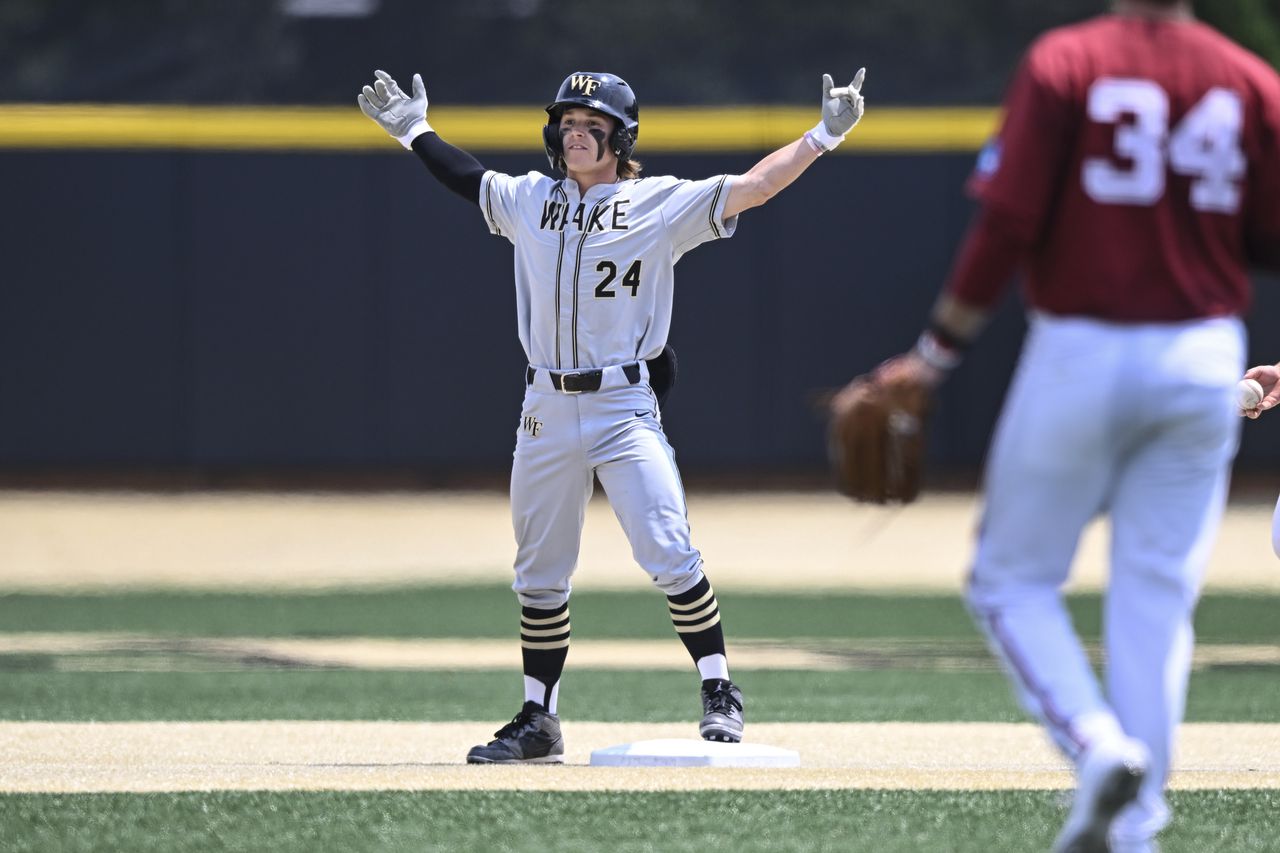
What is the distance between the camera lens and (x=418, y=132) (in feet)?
21.4

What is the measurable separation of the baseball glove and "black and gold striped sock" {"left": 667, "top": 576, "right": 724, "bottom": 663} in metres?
1.95

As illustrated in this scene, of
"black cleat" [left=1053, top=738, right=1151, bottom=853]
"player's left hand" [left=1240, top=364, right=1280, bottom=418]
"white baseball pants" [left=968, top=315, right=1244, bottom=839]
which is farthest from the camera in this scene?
"player's left hand" [left=1240, top=364, right=1280, bottom=418]

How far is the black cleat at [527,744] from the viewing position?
6.00 meters

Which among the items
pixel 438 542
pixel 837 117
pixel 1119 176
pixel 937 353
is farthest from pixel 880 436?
pixel 438 542

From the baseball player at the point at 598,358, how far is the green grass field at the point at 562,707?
94 centimetres

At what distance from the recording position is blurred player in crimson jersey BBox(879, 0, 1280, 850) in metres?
3.67

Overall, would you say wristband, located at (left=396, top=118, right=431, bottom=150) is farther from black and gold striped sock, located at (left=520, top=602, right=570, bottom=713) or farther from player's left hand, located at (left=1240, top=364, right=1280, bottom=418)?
player's left hand, located at (left=1240, top=364, right=1280, bottom=418)

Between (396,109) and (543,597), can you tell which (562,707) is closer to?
(543,597)

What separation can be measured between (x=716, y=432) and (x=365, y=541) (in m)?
3.76

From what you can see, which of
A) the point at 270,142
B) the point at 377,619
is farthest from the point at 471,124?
the point at 377,619

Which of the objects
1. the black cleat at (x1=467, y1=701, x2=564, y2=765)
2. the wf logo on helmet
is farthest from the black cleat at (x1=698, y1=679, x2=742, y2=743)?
the wf logo on helmet

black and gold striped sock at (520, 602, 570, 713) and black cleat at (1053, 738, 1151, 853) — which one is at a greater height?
black cleat at (1053, 738, 1151, 853)

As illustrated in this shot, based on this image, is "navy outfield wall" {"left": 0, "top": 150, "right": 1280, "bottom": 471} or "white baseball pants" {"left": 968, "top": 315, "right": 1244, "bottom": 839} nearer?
"white baseball pants" {"left": 968, "top": 315, "right": 1244, "bottom": 839}

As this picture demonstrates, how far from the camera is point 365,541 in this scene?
16641 millimetres
